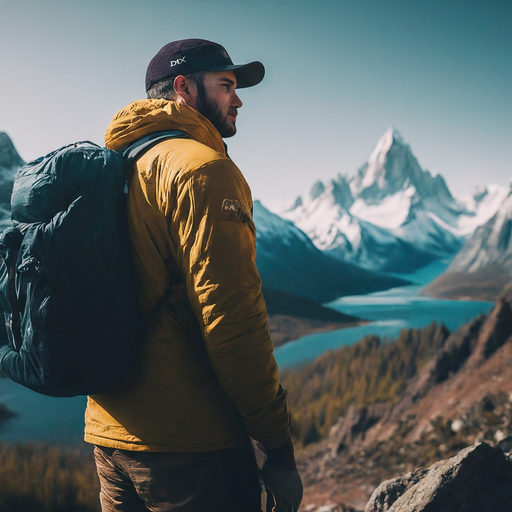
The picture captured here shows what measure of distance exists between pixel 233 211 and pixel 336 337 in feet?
33.0

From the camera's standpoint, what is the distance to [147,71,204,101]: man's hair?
4.83ft

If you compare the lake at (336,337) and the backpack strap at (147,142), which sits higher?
the backpack strap at (147,142)

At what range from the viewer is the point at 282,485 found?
1.36m

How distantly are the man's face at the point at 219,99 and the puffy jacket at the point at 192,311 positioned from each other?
0.16m

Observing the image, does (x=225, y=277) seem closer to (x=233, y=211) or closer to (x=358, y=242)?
(x=233, y=211)

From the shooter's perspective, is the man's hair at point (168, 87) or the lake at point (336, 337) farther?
the lake at point (336, 337)

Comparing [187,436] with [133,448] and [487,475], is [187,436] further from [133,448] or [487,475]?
[487,475]

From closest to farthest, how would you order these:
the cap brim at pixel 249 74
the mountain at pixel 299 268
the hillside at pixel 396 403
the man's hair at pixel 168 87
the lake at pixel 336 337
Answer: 1. the man's hair at pixel 168 87
2. the cap brim at pixel 249 74
3. the lake at pixel 336 337
4. the hillside at pixel 396 403
5. the mountain at pixel 299 268

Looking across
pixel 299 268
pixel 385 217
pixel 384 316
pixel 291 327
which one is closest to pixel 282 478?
pixel 291 327

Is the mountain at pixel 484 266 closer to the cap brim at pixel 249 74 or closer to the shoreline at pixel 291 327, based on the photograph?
the shoreline at pixel 291 327

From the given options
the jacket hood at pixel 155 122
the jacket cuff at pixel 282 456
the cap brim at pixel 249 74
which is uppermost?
the cap brim at pixel 249 74

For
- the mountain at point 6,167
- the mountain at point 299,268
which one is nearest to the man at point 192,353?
the mountain at point 6,167

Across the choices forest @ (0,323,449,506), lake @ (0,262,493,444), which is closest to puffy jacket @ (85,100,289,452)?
lake @ (0,262,493,444)

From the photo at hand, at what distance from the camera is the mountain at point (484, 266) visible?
Answer: 1208 cm
